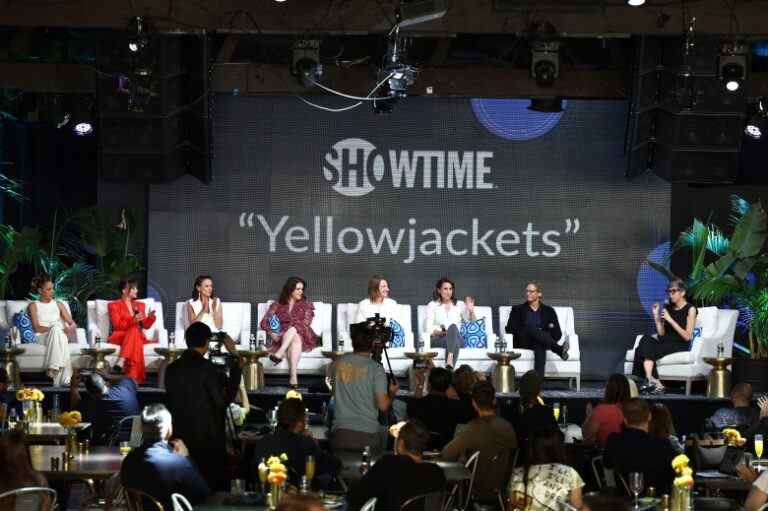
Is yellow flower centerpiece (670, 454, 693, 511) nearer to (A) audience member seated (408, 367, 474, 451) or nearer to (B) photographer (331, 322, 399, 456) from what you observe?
(B) photographer (331, 322, 399, 456)

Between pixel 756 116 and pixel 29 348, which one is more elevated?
pixel 756 116

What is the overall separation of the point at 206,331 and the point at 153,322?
20.6 ft

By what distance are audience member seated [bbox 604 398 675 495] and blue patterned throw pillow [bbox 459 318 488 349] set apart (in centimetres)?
674

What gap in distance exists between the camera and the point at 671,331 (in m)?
13.9

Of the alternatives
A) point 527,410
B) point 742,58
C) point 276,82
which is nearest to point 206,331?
point 527,410

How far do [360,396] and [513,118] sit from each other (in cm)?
766

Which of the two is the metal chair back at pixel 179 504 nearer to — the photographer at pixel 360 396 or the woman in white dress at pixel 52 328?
the photographer at pixel 360 396

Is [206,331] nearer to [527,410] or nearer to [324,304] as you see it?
[527,410]

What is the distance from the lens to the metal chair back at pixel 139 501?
6.34 metres

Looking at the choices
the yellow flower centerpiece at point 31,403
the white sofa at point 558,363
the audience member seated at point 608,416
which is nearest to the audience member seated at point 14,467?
the yellow flower centerpiece at point 31,403

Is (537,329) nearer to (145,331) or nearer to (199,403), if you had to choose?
(145,331)

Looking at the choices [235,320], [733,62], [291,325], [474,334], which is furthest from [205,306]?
[733,62]

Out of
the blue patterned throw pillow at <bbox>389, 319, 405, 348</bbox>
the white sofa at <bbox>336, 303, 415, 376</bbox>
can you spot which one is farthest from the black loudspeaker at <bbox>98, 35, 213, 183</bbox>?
the blue patterned throw pillow at <bbox>389, 319, 405, 348</bbox>

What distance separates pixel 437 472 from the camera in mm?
6273
